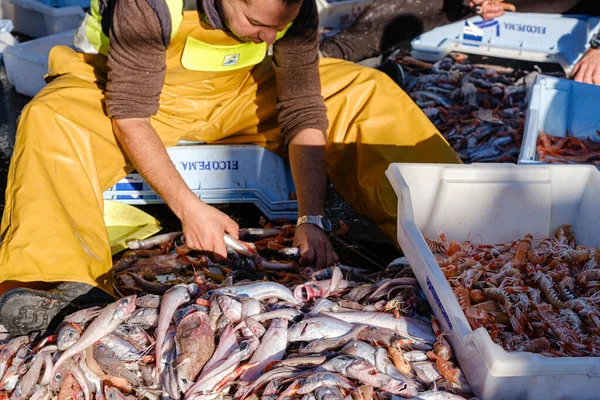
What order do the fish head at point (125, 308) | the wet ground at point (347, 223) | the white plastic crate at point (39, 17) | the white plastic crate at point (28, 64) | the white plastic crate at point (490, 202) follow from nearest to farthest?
the fish head at point (125, 308) < the white plastic crate at point (490, 202) < the wet ground at point (347, 223) < the white plastic crate at point (28, 64) < the white plastic crate at point (39, 17)

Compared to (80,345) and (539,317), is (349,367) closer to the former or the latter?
(539,317)

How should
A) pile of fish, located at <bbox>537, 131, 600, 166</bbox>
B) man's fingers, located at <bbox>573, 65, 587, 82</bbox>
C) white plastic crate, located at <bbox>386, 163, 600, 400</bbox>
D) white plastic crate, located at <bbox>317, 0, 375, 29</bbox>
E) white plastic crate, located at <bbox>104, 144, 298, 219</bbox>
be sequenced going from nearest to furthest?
white plastic crate, located at <bbox>386, 163, 600, 400</bbox>, white plastic crate, located at <bbox>104, 144, 298, 219</bbox>, pile of fish, located at <bbox>537, 131, 600, 166</bbox>, man's fingers, located at <bbox>573, 65, 587, 82</bbox>, white plastic crate, located at <bbox>317, 0, 375, 29</bbox>

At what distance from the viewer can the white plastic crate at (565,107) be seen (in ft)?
15.4

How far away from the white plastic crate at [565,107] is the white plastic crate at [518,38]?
1554 millimetres

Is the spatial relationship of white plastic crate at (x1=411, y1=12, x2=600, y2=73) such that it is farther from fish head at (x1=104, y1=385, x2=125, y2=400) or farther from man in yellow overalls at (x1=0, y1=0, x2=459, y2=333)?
fish head at (x1=104, y1=385, x2=125, y2=400)

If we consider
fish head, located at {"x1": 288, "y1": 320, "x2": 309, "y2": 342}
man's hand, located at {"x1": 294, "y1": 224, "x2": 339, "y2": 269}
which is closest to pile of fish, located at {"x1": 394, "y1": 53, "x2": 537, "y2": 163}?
man's hand, located at {"x1": 294, "y1": 224, "x2": 339, "y2": 269}

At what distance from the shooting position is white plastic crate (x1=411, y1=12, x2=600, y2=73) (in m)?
6.32

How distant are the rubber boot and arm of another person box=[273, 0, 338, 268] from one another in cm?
117

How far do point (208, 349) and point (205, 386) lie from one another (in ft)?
0.51

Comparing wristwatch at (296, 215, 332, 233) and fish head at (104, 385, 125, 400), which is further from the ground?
fish head at (104, 385, 125, 400)

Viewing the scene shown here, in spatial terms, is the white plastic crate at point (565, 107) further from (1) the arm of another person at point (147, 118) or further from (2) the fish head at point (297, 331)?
(2) the fish head at point (297, 331)

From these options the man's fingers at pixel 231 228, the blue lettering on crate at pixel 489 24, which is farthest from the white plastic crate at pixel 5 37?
the blue lettering on crate at pixel 489 24

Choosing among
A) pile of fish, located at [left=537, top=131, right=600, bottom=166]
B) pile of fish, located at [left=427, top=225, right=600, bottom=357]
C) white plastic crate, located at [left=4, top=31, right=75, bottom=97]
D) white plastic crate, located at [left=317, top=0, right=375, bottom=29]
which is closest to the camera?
pile of fish, located at [left=427, top=225, right=600, bottom=357]

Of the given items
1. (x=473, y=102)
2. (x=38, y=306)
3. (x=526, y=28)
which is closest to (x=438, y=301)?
(x=38, y=306)
